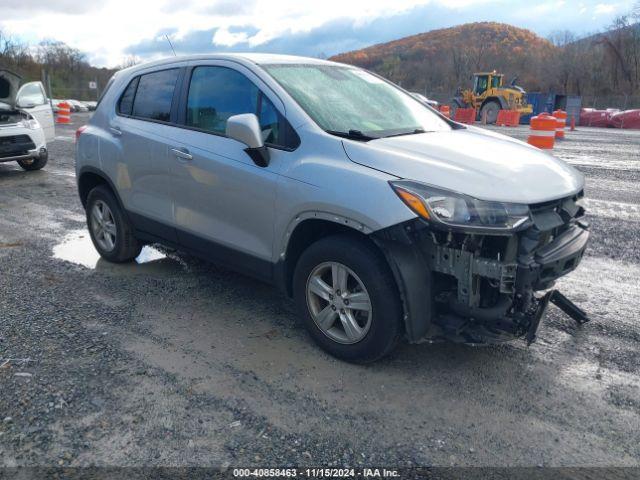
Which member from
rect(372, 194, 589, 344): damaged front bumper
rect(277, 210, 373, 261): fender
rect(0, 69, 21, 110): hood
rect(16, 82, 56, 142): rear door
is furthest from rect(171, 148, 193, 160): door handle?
rect(16, 82, 56, 142): rear door

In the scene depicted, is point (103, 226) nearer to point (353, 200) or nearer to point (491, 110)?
point (353, 200)

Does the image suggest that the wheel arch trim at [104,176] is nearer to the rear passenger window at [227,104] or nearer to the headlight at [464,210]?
the rear passenger window at [227,104]

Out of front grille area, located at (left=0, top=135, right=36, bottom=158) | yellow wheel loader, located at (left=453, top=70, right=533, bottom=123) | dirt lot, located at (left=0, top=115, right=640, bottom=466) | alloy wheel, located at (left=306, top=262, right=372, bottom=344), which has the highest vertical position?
yellow wheel loader, located at (left=453, top=70, right=533, bottom=123)

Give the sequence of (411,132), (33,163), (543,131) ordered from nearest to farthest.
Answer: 1. (411,132)
2. (33,163)
3. (543,131)

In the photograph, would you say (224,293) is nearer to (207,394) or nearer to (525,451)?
(207,394)

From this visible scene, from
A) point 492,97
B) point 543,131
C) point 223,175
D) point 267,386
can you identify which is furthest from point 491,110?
point 267,386

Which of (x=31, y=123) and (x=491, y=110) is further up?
(x=491, y=110)

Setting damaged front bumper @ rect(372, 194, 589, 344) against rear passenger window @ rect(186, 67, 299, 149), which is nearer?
damaged front bumper @ rect(372, 194, 589, 344)

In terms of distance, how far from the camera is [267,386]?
132 inches

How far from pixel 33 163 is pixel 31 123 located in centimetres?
85

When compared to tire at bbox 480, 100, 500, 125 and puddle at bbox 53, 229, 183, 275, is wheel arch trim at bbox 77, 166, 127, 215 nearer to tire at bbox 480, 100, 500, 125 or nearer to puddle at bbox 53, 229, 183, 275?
puddle at bbox 53, 229, 183, 275

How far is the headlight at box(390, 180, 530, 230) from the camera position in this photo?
301cm

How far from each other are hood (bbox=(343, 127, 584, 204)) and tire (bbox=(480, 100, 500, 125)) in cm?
2792

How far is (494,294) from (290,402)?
4.31 ft
